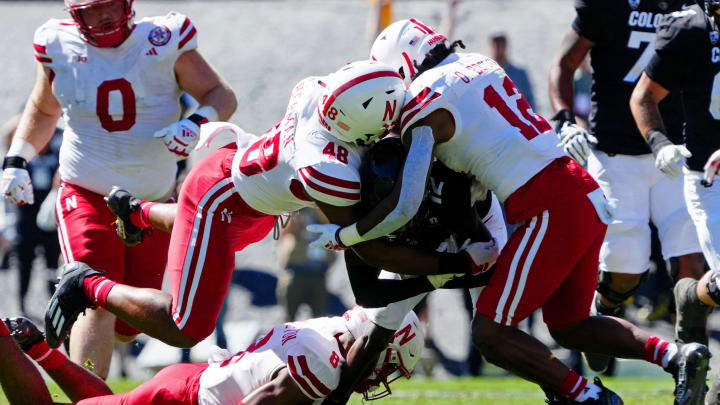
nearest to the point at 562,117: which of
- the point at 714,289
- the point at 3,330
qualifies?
the point at 714,289

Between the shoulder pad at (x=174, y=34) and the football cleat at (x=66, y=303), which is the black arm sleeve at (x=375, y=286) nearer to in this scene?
the football cleat at (x=66, y=303)

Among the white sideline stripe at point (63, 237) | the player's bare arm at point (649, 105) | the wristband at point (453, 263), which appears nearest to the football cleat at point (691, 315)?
the player's bare arm at point (649, 105)

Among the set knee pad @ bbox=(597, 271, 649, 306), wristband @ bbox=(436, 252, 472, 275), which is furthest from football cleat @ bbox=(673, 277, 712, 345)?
wristband @ bbox=(436, 252, 472, 275)

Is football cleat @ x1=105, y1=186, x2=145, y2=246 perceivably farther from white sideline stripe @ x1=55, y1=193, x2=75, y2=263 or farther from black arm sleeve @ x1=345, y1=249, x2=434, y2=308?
black arm sleeve @ x1=345, y1=249, x2=434, y2=308

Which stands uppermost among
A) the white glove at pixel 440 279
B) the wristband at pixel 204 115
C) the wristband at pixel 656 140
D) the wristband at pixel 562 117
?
the wristband at pixel 204 115

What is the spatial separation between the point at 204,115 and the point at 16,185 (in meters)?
0.98

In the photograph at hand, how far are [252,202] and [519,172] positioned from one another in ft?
3.65

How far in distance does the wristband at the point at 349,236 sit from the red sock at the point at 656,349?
1187mm

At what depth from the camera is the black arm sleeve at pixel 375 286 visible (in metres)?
4.86

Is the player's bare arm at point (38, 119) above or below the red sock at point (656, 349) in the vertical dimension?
above

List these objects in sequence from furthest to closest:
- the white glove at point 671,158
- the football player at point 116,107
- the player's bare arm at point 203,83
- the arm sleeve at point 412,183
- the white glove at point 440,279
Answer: the player's bare arm at point 203,83, the football player at point 116,107, the white glove at point 671,158, the white glove at point 440,279, the arm sleeve at point 412,183

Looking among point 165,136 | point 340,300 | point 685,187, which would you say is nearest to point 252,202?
point 165,136

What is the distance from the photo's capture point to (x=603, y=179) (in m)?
6.25

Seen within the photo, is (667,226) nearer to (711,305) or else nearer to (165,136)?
(711,305)
